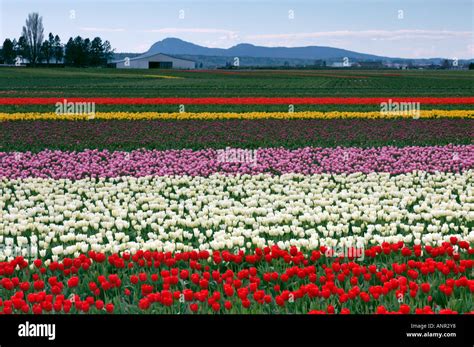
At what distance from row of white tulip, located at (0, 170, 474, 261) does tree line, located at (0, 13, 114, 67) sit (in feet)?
292

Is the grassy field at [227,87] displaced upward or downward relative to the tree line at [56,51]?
downward

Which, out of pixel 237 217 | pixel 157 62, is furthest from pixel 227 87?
pixel 157 62

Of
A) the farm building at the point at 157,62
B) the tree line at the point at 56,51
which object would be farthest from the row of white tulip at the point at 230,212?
the farm building at the point at 157,62

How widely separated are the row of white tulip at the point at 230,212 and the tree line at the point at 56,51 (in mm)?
89136

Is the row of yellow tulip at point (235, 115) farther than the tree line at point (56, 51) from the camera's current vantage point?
No

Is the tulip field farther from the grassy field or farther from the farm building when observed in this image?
the farm building

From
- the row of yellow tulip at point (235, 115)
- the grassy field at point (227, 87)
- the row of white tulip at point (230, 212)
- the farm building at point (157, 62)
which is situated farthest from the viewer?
the farm building at point (157, 62)

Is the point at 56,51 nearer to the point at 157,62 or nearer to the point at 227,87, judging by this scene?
the point at 157,62

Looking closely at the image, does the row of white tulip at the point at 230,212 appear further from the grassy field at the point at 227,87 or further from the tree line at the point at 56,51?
the tree line at the point at 56,51

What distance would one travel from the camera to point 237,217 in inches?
353

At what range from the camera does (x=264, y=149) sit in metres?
16.0

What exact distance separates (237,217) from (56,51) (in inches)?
4351

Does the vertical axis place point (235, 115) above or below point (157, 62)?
below

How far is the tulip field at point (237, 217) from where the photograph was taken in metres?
5.70
